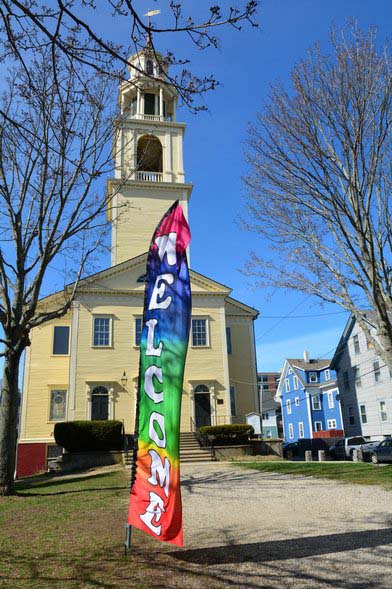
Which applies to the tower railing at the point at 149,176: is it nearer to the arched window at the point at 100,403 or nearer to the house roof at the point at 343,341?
the arched window at the point at 100,403

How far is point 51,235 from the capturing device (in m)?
13.2

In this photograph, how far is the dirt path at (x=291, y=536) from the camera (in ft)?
15.0

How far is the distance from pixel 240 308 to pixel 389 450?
1196 cm

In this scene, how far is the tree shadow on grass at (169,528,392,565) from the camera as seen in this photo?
205 inches

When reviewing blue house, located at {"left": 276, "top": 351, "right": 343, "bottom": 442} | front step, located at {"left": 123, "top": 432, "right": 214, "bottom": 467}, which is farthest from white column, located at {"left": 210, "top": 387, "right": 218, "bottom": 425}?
blue house, located at {"left": 276, "top": 351, "right": 343, "bottom": 442}

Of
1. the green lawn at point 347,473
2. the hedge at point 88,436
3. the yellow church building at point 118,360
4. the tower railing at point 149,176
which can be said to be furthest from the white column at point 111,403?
the tower railing at point 149,176

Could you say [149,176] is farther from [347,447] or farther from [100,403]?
[347,447]

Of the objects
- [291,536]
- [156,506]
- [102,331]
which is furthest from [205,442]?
[156,506]

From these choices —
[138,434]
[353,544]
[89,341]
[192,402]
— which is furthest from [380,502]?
[89,341]

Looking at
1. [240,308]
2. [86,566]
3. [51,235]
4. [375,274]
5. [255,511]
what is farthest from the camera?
[240,308]

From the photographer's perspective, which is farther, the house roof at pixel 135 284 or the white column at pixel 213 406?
the house roof at pixel 135 284

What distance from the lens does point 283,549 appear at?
549 cm

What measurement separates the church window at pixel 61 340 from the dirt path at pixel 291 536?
1795 centimetres

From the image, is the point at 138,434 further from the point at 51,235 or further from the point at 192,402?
the point at 192,402
